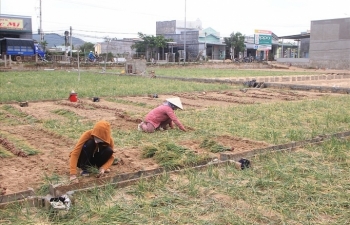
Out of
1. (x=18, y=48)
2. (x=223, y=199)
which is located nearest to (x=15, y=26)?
(x=18, y=48)

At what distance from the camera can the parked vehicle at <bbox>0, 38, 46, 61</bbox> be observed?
122 ft

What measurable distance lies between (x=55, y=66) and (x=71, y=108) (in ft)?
82.1

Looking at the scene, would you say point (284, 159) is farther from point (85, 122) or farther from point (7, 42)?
point (7, 42)

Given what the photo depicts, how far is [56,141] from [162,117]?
200 cm

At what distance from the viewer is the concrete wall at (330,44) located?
45469 mm

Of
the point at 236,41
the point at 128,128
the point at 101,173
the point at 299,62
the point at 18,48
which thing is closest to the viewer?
the point at 101,173

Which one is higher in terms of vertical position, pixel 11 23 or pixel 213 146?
pixel 11 23

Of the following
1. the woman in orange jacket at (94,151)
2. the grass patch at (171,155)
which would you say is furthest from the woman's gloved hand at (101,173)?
the grass patch at (171,155)

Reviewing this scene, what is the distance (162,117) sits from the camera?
7.68m

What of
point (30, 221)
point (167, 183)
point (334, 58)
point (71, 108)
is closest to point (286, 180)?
point (167, 183)

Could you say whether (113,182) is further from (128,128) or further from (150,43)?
(150,43)

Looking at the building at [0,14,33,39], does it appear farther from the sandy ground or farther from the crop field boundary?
the crop field boundary

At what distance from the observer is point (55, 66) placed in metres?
34.9

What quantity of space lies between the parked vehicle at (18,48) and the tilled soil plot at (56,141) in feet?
90.0
